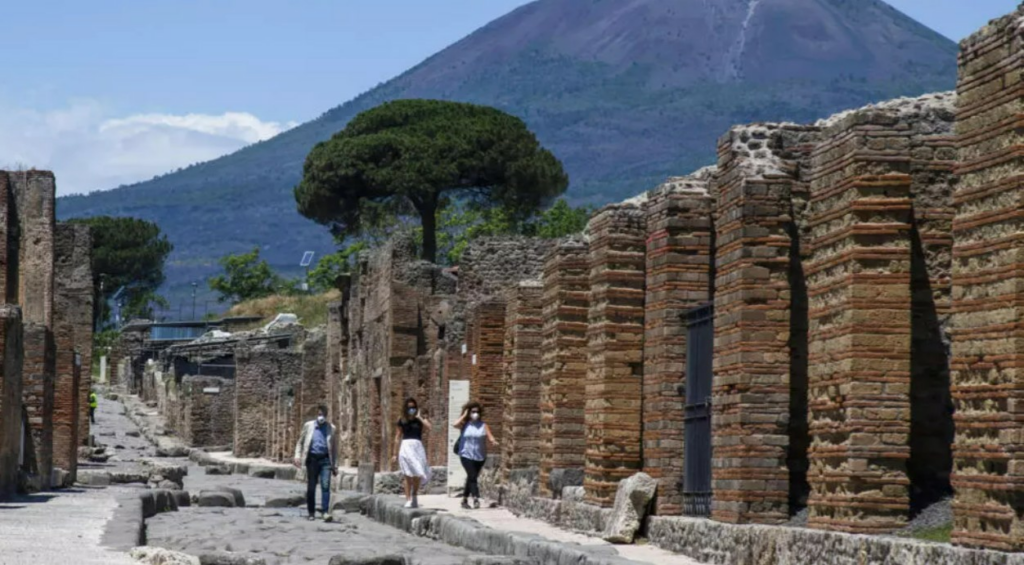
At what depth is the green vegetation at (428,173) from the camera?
6975cm

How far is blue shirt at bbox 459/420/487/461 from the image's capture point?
24.6 m

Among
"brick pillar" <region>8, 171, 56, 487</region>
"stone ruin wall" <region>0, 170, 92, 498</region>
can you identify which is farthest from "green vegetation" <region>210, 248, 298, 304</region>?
"brick pillar" <region>8, 171, 56, 487</region>

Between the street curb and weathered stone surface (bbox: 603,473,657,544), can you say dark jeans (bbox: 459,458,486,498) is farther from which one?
weathered stone surface (bbox: 603,473,657,544)

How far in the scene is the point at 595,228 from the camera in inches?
782

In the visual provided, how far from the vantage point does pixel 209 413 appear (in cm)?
6288

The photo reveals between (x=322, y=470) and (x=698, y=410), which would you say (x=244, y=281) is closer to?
(x=322, y=470)

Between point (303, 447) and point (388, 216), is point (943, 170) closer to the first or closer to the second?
point (303, 447)

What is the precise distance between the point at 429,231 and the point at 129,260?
178 ft

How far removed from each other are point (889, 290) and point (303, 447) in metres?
12.6

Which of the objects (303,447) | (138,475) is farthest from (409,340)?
(303,447)

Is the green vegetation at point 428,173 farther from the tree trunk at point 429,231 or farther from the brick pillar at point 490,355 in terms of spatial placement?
the brick pillar at point 490,355

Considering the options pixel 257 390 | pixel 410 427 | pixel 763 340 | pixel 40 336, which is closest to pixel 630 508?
pixel 763 340

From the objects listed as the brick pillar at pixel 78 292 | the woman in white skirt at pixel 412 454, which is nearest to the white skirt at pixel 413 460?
the woman in white skirt at pixel 412 454

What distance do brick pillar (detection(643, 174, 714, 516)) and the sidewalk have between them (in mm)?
933
